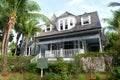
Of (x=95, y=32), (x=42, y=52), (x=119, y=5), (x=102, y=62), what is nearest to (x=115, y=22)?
(x=95, y=32)

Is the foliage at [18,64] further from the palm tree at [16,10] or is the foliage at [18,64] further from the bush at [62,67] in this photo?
the bush at [62,67]

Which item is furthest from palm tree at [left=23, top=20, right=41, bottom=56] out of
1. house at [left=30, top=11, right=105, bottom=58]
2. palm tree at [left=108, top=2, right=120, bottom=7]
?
palm tree at [left=108, top=2, right=120, bottom=7]

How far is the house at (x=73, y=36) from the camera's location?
2414 centimetres

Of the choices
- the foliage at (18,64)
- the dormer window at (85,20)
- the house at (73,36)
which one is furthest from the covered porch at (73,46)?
the foliage at (18,64)

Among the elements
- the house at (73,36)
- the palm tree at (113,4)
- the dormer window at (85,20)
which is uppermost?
the palm tree at (113,4)

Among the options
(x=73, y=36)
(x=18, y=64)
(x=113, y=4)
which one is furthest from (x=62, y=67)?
(x=73, y=36)

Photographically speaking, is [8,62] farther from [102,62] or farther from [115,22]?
[115,22]

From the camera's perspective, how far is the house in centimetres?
2414

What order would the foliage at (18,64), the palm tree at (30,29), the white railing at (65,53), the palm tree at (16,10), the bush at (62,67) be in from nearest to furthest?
the bush at (62,67), the foliage at (18,64), the palm tree at (16,10), the white railing at (65,53), the palm tree at (30,29)

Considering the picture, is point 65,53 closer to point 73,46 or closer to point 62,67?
point 73,46

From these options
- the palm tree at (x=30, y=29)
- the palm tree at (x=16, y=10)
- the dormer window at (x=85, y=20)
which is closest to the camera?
the palm tree at (x=16, y=10)

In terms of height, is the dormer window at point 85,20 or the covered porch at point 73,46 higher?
the dormer window at point 85,20

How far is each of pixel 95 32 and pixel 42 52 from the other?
10.9m

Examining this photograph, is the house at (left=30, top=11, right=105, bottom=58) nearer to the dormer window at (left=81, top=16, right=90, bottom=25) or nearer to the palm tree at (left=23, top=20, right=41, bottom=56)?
the dormer window at (left=81, top=16, right=90, bottom=25)
